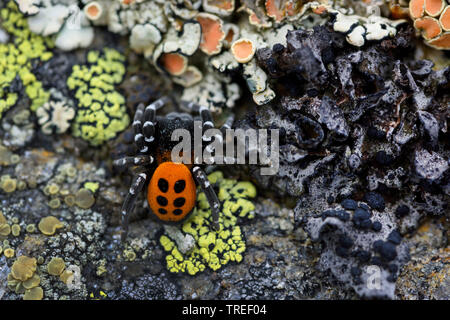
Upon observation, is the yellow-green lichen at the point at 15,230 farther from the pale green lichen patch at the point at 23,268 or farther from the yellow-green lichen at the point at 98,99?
the yellow-green lichen at the point at 98,99

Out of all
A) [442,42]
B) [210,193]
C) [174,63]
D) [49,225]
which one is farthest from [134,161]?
[442,42]

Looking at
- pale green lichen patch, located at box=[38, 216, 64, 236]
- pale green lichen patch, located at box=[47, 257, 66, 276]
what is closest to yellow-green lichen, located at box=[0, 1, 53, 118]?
pale green lichen patch, located at box=[38, 216, 64, 236]

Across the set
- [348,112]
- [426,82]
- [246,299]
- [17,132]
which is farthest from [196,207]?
[426,82]

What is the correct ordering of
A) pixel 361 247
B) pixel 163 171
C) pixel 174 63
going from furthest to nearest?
pixel 174 63, pixel 163 171, pixel 361 247

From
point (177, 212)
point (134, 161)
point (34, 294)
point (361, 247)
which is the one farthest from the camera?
point (134, 161)

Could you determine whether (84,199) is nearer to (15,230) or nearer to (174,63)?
(15,230)

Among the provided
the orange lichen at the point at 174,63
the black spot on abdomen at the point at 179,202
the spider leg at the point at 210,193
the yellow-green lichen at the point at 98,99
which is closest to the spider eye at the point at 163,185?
the black spot on abdomen at the point at 179,202

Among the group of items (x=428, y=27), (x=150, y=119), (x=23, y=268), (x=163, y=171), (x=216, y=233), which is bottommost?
(x=23, y=268)
